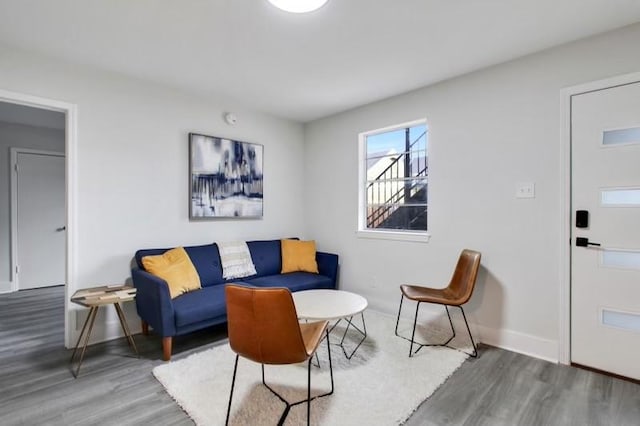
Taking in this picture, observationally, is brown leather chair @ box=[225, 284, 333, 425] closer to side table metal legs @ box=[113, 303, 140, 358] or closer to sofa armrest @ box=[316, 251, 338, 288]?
side table metal legs @ box=[113, 303, 140, 358]

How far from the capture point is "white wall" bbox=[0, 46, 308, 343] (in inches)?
109

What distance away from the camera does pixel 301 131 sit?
4.66m

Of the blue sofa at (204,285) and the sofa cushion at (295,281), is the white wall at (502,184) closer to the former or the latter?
the sofa cushion at (295,281)

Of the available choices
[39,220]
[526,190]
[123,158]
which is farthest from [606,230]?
[39,220]

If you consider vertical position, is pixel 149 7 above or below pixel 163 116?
above

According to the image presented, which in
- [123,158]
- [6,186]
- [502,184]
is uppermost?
[123,158]

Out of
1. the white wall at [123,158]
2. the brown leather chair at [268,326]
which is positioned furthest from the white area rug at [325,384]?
the white wall at [123,158]

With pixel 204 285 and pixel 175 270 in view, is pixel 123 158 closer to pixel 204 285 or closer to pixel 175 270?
pixel 175 270

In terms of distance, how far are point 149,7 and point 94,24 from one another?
1.69ft

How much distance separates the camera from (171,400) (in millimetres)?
1994

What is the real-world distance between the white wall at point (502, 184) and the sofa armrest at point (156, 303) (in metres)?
2.24

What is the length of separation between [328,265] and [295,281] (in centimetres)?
59

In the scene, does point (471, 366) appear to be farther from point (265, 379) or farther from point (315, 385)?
point (265, 379)

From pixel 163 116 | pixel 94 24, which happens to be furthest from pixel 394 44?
pixel 163 116
